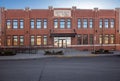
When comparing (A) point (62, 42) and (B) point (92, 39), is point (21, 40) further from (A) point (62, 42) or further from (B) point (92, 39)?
(B) point (92, 39)

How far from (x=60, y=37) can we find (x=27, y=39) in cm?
706

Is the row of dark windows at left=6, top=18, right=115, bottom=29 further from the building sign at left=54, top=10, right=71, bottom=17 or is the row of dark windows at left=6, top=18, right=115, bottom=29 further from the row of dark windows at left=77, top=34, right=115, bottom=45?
the row of dark windows at left=77, top=34, right=115, bottom=45

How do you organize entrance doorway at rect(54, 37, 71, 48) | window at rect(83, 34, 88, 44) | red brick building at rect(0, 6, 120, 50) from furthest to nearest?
1. window at rect(83, 34, 88, 44)
2. entrance doorway at rect(54, 37, 71, 48)
3. red brick building at rect(0, 6, 120, 50)

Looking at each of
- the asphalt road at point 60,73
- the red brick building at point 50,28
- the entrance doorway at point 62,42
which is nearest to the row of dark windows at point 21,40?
the red brick building at point 50,28

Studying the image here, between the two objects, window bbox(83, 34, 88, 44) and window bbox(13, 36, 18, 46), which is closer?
window bbox(13, 36, 18, 46)

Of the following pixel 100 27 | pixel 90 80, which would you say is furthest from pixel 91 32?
pixel 90 80

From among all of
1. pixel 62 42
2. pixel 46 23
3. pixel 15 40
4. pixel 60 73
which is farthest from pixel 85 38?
pixel 60 73

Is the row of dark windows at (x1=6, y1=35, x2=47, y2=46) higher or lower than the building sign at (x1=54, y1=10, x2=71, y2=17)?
lower

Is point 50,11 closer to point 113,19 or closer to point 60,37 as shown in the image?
point 60,37

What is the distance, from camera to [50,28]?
1683 inches

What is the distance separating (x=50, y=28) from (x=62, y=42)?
3965mm

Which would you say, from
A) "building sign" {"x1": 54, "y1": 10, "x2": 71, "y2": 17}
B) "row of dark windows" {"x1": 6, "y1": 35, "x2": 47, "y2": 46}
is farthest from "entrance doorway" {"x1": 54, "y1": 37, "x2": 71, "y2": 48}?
"building sign" {"x1": 54, "y1": 10, "x2": 71, "y2": 17}

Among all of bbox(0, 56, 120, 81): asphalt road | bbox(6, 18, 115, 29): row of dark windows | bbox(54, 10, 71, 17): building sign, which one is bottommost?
bbox(0, 56, 120, 81): asphalt road

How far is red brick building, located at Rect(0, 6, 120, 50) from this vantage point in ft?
140
